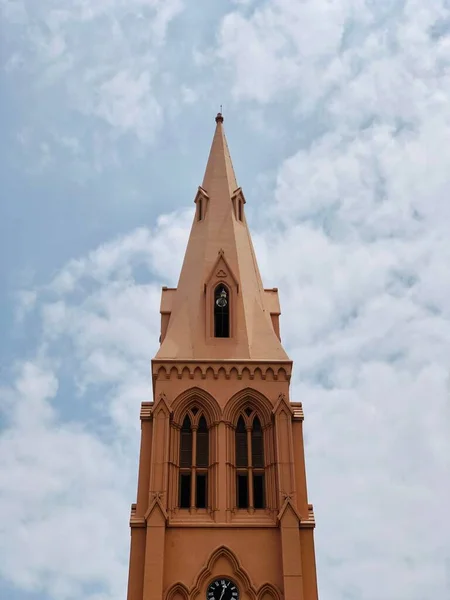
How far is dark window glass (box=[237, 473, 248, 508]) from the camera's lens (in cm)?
3331

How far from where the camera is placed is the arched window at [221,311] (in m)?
38.1

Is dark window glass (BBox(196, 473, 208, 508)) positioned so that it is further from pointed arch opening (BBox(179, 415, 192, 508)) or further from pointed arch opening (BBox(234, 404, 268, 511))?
pointed arch opening (BBox(234, 404, 268, 511))

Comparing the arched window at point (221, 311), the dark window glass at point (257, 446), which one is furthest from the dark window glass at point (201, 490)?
the arched window at point (221, 311)

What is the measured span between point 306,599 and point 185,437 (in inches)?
318

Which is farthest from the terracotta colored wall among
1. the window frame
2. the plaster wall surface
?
the window frame

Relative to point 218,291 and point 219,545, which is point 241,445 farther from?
point 218,291

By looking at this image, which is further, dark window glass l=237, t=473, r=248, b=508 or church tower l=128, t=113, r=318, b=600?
dark window glass l=237, t=473, r=248, b=508

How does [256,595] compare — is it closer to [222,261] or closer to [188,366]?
[188,366]

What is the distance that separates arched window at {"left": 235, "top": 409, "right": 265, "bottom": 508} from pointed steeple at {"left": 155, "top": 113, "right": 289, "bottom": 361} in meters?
3.23

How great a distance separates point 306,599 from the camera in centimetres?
3062

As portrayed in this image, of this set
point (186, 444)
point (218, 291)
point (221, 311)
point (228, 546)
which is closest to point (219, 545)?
point (228, 546)

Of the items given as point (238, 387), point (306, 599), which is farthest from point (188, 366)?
point (306, 599)

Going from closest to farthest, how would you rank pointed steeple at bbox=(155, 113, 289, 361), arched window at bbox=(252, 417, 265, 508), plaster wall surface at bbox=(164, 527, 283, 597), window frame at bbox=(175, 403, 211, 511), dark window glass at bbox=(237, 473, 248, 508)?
plaster wall surface at bbox=(164, 527, 283, 597) < window frame at bbox=(175, 403, 211, 511) < dark window glass at bbox=(237, 473, 248, 508) < arched window at bbox=(252, 417, 265, 508) < pointed steeple at bbox=(155, 113, 289, 361)

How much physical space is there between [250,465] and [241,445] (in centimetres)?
105
